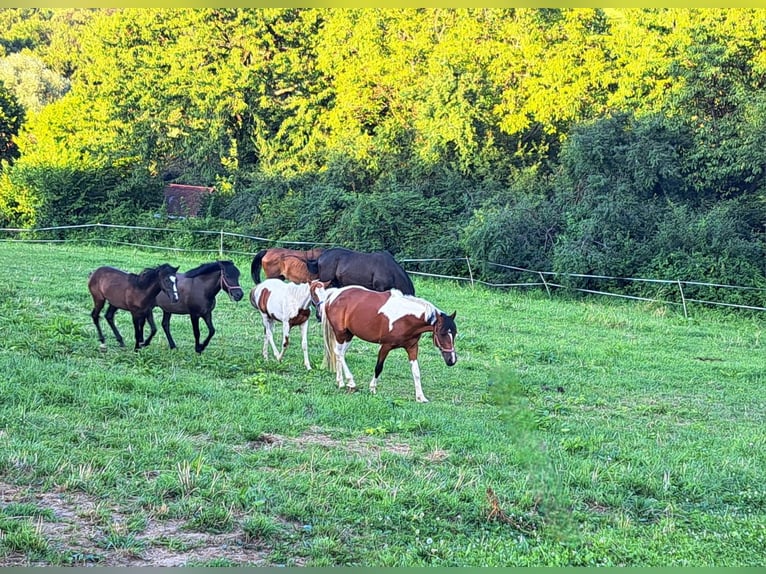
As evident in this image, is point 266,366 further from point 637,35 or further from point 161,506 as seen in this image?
point 637,35

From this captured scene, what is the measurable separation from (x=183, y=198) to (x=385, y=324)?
27274mm

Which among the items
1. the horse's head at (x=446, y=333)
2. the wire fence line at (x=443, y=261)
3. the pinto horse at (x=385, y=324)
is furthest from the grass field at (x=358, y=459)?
the wire fence line at (x=443, y=261)

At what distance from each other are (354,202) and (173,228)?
6801mm

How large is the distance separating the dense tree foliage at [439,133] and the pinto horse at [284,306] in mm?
14538

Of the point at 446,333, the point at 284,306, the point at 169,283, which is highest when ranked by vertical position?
the point at 169,283

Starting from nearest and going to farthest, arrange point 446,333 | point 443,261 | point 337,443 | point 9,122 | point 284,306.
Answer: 1. point 337,443
2. point 446,333
3. point 284,306
4. point 443,261
5. point 9,122

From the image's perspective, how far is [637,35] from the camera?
27.2 metres

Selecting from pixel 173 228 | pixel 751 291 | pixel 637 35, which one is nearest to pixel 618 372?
pixel 751 291

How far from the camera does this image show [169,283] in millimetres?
10750

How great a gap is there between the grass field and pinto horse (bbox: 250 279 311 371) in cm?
39

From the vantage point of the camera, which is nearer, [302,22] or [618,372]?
[618,372]

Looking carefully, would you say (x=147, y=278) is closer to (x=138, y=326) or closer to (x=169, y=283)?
(x=169, y=283)

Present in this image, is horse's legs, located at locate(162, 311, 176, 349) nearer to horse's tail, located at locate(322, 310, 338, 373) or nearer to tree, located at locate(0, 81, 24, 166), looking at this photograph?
horse's tail, located at locate(322, 310, 338, 373)

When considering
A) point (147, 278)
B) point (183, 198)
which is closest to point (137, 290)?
point (147, 278)
